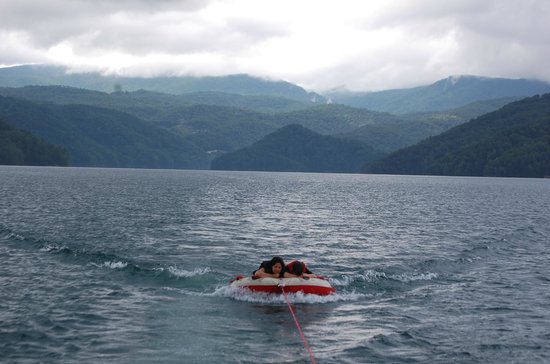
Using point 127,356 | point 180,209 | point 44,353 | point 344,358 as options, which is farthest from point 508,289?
point 180,209

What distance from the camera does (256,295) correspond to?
107 feet

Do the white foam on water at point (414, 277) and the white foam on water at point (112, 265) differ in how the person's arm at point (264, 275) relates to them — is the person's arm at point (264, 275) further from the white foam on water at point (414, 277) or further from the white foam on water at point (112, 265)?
the white foam on water at point (112, 265)

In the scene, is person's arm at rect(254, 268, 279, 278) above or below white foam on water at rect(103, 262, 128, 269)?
above

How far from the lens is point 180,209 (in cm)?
8819

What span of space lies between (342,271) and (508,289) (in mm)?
10874

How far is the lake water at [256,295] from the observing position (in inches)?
956

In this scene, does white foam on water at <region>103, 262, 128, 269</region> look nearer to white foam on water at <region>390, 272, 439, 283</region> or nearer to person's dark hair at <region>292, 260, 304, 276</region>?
person's dark hair at <region>292, 260, 304, 276</region>

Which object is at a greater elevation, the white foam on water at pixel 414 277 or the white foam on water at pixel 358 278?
the white foam on water at pixel 358 278

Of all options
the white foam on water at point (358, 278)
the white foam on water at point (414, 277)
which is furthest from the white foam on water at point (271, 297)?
the white foam on water at point (414, 277)

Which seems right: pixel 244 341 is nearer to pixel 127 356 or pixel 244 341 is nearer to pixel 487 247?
pixel 127 356

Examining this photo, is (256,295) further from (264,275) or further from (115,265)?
(115,265)

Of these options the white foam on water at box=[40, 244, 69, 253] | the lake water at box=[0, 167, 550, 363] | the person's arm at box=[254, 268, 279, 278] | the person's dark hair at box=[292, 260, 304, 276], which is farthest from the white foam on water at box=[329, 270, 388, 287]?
the white foam on water at box=[40, 244, 69, 253]

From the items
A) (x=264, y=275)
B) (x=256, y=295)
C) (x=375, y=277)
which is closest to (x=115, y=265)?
(x=256, y=295)

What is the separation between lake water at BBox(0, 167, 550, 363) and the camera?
79.7ft
